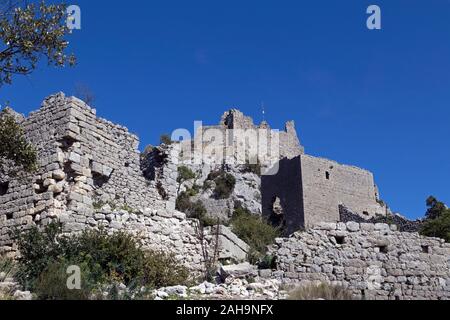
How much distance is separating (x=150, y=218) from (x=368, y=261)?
517 cm

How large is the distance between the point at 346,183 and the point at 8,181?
19.3 metres

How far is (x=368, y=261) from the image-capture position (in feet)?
40.0

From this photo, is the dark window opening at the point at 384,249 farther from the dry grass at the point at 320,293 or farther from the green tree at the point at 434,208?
the green tree at the point at 434,208

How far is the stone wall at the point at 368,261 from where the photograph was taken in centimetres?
1180

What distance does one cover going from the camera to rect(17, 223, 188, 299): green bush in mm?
10388

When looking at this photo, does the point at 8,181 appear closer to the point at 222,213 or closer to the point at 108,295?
the point at 108,295

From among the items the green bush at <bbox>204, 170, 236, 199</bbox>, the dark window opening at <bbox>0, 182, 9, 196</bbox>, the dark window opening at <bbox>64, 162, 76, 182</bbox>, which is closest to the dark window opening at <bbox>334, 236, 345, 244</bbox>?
the dark window opening at <bbox>64, 162, 76, 182</bbox>

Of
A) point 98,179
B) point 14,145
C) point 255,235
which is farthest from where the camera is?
point 255,235

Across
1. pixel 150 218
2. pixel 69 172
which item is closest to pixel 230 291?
pixel 150 218

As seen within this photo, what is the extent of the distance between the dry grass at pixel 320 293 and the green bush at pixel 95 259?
2.81 metres

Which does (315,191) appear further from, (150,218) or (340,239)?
(150,218)

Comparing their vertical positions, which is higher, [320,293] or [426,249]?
[426,249]

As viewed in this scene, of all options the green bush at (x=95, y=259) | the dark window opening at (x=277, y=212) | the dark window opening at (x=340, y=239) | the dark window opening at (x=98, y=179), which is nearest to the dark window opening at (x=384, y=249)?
the dark window opening at (x=340, y=239)
